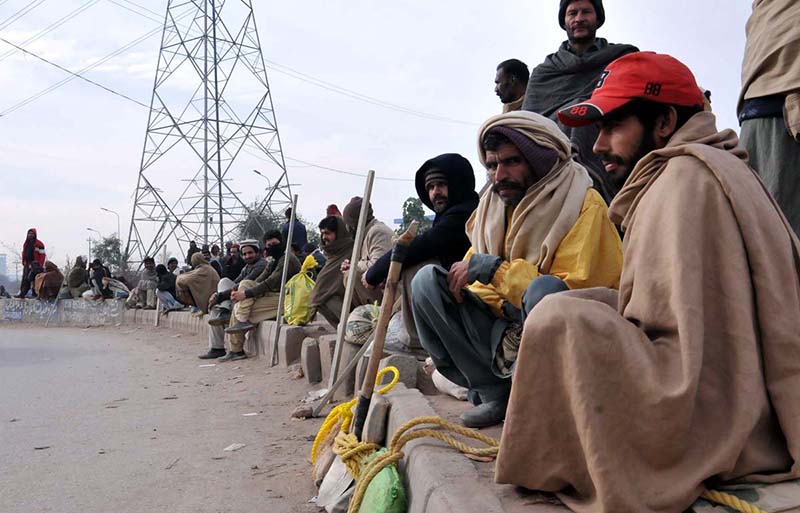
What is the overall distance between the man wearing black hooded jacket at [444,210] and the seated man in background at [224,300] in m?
5.58

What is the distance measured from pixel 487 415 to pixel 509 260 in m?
0.68

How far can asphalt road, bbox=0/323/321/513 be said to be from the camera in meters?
3.73

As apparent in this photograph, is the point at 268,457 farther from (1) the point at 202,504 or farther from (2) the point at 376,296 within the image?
(2) the point at 376,296

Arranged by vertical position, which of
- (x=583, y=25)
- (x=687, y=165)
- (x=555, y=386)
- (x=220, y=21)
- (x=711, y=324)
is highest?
(x=220, y=21)

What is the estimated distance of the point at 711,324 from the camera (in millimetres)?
1712

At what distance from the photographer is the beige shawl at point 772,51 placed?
2834 mm

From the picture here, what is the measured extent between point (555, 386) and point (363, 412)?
6.16 ft

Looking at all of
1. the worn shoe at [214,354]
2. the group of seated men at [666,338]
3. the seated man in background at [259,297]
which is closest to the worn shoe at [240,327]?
the seated man in background at [259,297]

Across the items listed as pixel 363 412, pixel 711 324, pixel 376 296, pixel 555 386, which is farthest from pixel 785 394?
pixel 376 296

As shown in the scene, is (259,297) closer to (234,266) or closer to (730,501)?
(234,266)

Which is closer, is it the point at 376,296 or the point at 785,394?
the point at 785,394

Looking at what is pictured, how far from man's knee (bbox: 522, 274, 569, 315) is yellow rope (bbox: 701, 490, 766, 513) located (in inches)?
39.0

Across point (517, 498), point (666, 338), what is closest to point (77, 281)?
point (517, 498)

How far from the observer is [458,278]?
2.91m
